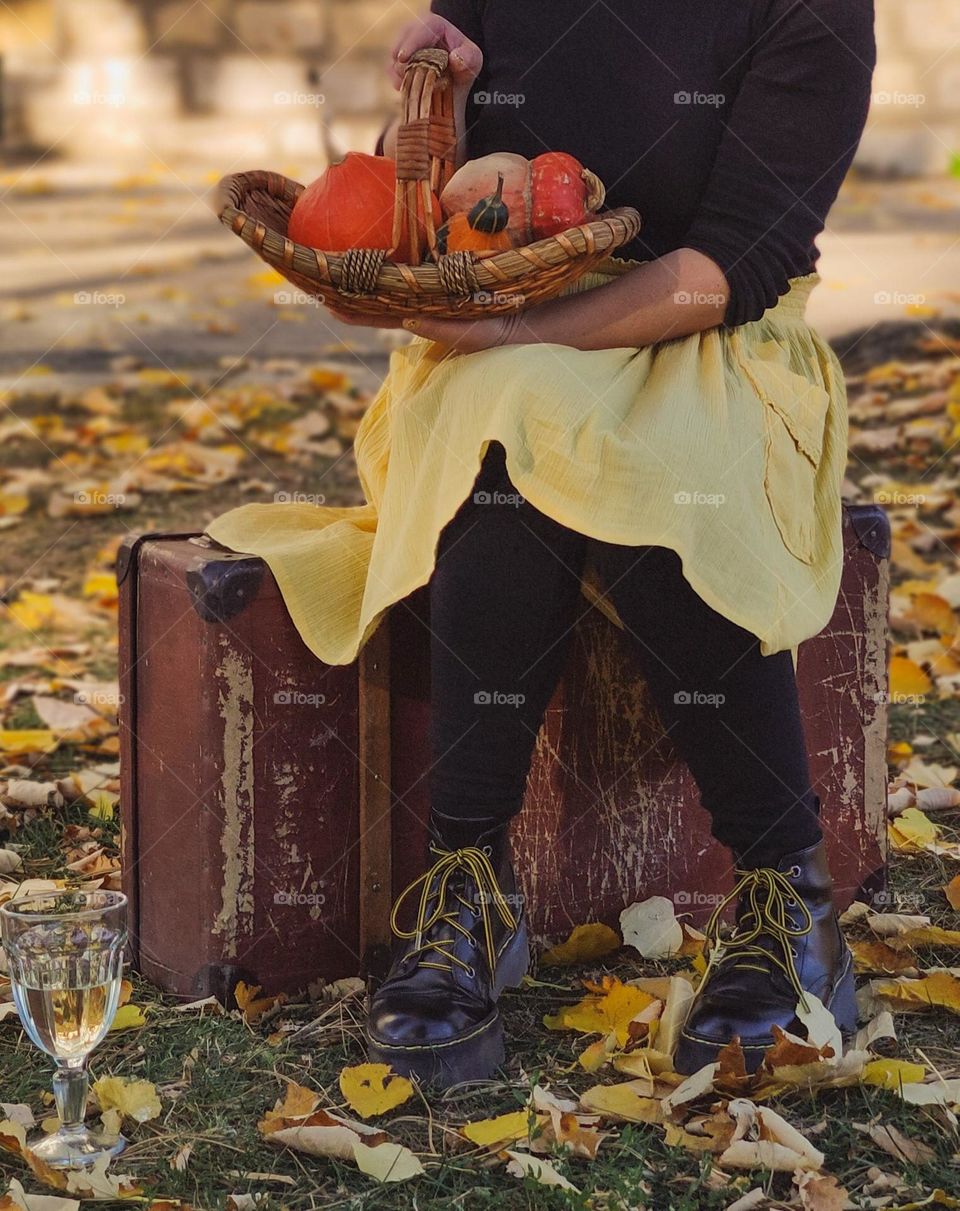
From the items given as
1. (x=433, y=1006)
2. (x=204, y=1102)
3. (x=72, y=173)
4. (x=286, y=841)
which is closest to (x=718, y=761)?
(x=433, y=1006)

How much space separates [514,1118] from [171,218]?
21.9 feet

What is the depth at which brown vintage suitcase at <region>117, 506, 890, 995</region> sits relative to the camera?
5.59ft

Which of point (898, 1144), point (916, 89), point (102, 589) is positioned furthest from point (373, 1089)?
point (916, 89)

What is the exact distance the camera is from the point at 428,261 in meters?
1.48

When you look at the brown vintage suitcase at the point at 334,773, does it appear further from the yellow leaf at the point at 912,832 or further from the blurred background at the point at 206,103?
the blurred background at the point at 206,103

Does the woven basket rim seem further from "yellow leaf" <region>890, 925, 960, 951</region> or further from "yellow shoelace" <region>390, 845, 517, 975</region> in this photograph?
"yellow leaf" <region>890, 925, 960, 951</region>

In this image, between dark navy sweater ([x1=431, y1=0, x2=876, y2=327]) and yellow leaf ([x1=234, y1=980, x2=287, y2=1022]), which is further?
yellow leaf ([x1=234, y1=980, x2=287, y2=1022])

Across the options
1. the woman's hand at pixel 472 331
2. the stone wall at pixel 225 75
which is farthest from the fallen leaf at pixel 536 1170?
the stone wall at pixel 225 75

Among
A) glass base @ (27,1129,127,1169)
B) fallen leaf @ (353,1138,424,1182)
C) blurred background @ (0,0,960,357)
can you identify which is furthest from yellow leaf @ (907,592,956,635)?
blurred background @ (0,0,960,357)

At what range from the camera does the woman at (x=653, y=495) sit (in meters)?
1.49

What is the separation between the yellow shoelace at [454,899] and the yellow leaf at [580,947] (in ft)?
0.80

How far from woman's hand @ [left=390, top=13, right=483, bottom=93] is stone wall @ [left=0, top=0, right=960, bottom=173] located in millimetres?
6627

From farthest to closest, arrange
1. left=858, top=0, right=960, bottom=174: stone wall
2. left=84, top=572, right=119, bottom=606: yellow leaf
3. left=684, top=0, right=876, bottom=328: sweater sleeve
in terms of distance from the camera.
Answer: left=858, top=0, right=960, bottom=174: stone wall → left=84, top=572, right=119, bottom=606: yellow leaf → left=684, top=0, right=876, bottom=328: sweater sleeve

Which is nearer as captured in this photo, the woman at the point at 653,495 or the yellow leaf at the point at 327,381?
the woman at the point at 653,495
